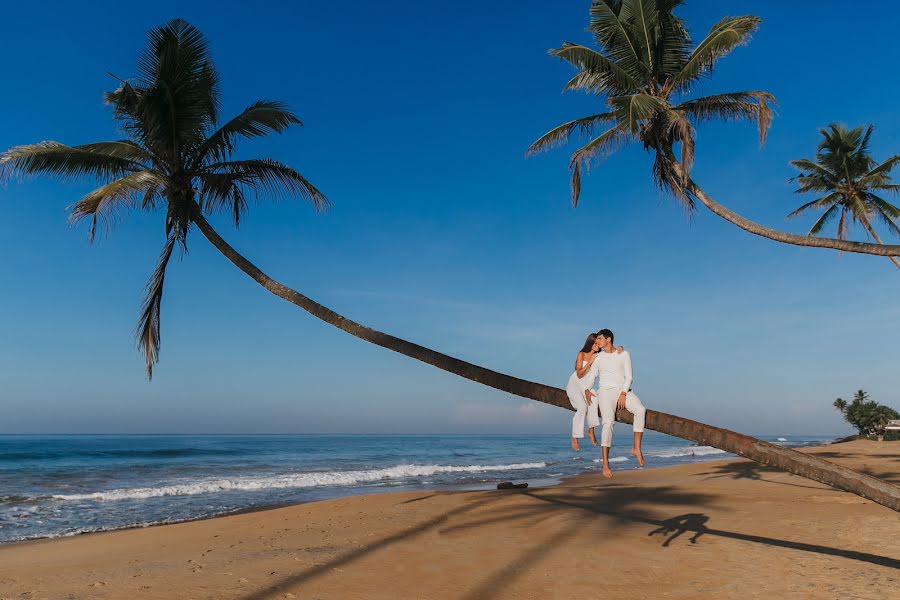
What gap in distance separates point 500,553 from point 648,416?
5023 mm

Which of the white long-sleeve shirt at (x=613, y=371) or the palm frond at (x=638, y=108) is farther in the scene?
the palm frond at (x=638, y=108)

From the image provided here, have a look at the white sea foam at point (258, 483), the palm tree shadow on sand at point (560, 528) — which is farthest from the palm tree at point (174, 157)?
the white sea foam at point (258, 483)

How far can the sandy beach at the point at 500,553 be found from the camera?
7285mm

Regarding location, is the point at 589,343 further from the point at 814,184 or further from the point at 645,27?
the point at 814,184

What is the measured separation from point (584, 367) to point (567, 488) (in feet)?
45.6

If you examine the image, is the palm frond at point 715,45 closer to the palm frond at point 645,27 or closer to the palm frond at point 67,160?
the palm frond at point 645,27

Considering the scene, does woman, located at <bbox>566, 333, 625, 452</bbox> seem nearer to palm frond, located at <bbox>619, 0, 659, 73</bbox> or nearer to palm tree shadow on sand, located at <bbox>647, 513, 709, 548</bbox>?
palm tree shadow on sand, located at <bbox>647, 513, 709, 548</bbox>

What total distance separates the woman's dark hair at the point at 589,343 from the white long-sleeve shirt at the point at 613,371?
0.81 ft

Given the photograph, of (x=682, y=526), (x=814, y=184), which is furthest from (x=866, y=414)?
(x=682, y=526)

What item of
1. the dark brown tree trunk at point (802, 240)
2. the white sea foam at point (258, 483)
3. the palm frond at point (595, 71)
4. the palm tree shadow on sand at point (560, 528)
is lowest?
the white sea foam at point (258, 483)

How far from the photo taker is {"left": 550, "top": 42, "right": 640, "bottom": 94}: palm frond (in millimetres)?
12148

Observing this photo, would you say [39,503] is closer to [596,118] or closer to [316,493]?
[316,493]

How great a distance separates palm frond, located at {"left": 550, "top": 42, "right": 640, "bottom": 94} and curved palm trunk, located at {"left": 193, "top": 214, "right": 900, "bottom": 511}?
8.55 metres

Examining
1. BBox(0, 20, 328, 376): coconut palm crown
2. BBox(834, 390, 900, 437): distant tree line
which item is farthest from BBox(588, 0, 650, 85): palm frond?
BBox(834, 390, 900, 437): distant tree line
